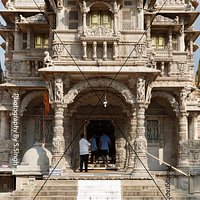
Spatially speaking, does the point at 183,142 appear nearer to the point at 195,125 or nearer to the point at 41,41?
the point at 195,125

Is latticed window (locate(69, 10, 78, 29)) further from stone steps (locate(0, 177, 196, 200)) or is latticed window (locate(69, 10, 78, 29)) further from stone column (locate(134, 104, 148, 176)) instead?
stone steps (locate(0, 177, 196, 200))

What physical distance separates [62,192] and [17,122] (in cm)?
750

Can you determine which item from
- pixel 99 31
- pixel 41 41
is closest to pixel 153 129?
pixel 99 31

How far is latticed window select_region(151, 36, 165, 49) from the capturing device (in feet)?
81.5

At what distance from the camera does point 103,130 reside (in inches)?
999

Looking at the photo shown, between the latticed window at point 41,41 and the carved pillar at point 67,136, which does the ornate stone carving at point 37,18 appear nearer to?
the latticed window at point 41,41

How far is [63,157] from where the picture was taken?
19453mm

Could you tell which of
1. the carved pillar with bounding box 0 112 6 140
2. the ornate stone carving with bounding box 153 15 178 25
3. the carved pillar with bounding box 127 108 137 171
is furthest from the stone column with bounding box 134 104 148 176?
the carved pillar with bounding box 0 112 6 140

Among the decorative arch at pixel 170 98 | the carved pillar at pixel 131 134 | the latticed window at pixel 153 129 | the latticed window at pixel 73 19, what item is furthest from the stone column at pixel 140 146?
the latticed window at pixel 153 129

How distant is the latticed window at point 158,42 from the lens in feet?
81.5

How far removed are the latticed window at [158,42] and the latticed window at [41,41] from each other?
5.46 m

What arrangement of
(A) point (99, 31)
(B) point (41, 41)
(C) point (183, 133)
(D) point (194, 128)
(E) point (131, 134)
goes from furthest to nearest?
(B) point (41, 41) → (D) point (194, 128) → (C) point (183, 133) → (E) point (131, 134) → (A) point (99, 31)

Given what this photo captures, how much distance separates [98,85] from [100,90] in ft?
2.90

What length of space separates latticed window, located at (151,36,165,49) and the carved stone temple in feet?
0.17
